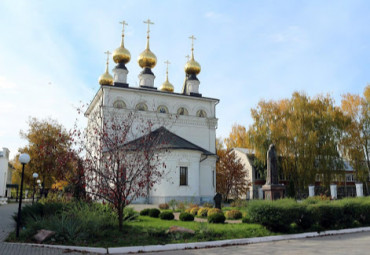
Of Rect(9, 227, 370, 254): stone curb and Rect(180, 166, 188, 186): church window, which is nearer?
Rect(9, 227, 370, 254): stone curb

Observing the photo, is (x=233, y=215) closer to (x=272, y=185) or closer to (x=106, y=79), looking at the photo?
(x=272, y=185)

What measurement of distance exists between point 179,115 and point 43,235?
902 inches

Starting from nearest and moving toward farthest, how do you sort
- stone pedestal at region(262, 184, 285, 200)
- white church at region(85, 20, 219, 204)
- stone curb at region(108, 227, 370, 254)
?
stone curb at region(108, 227, 370, 254)
stone pedestal at region(262, 184, 285, 200)
white church at region(85, 20, 219, 204)

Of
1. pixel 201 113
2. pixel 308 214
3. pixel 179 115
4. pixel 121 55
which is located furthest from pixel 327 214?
pixel 121 55

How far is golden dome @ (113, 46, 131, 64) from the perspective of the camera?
1308 inches

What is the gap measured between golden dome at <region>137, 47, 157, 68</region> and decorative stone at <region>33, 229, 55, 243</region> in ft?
91.4

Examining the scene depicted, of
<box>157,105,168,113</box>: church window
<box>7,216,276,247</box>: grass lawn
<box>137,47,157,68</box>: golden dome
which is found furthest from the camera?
<box>137,47,157,68</box>: golden dome

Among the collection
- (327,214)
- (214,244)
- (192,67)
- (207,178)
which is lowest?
(214,244)

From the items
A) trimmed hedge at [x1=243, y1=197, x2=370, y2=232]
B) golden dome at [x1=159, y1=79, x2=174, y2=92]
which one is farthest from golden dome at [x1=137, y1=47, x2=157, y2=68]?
trimmed hedge at [x1=243, y1=197, x2=370, y2=232]

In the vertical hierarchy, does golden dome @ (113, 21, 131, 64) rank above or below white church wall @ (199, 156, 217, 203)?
above

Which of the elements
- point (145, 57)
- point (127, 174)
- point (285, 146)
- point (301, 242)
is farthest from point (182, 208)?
point (145, 57)

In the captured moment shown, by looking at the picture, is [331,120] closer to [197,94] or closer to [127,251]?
[197,94]

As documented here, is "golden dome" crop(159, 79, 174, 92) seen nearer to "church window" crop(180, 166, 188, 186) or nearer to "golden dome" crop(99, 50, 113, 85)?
"golden dome" crop(99, 50, 113, 85)

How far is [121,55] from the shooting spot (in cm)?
3322
